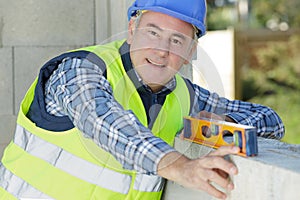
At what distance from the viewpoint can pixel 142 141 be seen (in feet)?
5.70

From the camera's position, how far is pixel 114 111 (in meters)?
1.81

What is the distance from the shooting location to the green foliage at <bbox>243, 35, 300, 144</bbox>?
453 inches

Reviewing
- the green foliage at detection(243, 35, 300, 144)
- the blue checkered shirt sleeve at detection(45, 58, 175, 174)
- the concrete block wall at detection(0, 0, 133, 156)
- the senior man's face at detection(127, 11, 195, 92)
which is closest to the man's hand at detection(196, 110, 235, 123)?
the senior man's face at detection(127, 11, 195, 92)

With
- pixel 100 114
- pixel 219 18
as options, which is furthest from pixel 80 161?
pixel 219 18

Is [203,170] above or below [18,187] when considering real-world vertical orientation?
above

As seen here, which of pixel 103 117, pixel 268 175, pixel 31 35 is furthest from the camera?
pixel 31 35

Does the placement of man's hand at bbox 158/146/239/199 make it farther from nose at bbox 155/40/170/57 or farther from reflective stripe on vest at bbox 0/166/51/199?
reflective stripe on vest at bbox 0/166/51/199

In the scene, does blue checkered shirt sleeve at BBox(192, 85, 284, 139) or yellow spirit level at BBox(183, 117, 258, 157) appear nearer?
yellow spirit level at BBox(183, 117, 258, 157)

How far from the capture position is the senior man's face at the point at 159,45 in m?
2.02

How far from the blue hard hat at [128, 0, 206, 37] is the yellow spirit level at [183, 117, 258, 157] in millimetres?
297

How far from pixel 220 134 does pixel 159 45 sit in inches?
12.0

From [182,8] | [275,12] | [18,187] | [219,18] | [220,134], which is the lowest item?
[219,18]

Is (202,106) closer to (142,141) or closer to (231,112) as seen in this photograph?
(231,112)

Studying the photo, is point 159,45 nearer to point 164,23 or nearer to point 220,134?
point 164,23
